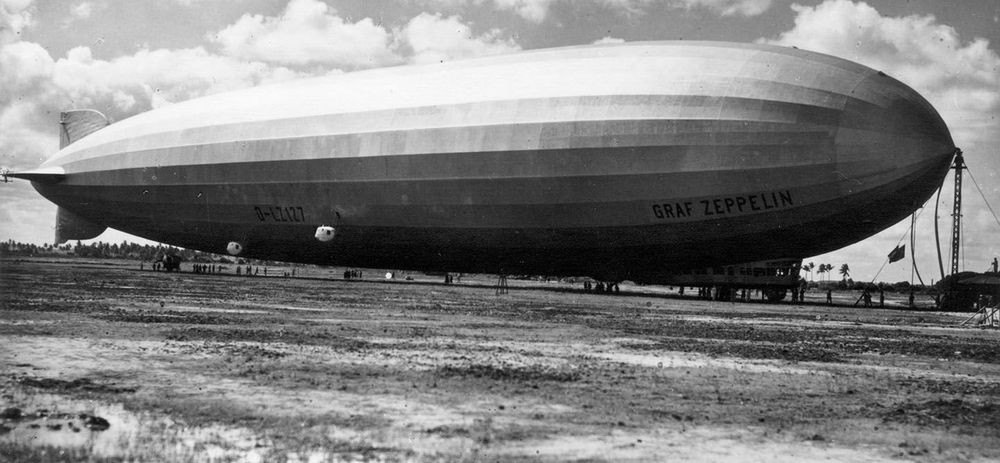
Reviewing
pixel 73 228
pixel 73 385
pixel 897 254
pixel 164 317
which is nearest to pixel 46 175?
pixel 73 228

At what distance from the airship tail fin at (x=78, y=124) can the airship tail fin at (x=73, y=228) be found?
4.66m

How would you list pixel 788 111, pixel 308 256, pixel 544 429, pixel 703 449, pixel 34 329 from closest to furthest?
pixel 703 449 < pixel 544 429 < pixel 34 329 < pixel 788 111 < pixel 308 256

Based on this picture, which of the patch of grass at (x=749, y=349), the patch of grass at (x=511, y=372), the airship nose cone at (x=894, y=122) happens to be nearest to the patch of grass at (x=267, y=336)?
the patch of grass at (x=511, y=372)

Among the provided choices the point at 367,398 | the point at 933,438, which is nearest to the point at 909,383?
the point at 933,438

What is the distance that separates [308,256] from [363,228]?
5697mm

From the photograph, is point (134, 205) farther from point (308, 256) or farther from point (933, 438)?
point (933, 438)

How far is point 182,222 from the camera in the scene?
37406 millimetres

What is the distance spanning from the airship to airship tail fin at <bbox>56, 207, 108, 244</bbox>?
10.1 m

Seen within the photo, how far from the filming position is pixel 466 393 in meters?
8.48

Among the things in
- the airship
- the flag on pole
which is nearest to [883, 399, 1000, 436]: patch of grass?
the airship

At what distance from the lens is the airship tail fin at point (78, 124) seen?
150ft

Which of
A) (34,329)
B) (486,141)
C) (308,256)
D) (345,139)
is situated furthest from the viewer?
(308,256)

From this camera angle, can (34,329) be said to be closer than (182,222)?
Yes

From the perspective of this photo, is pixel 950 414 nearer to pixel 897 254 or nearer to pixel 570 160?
pixel 570 160
